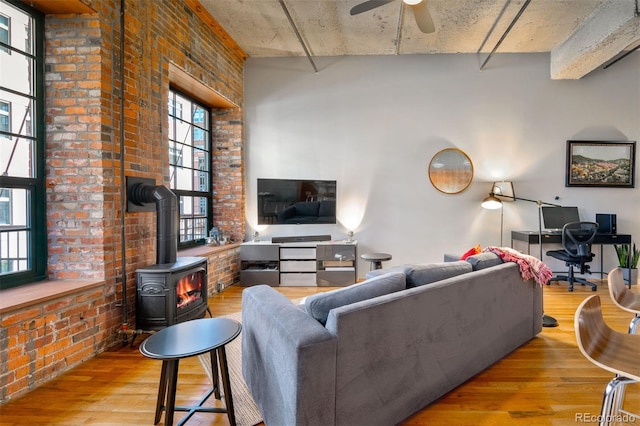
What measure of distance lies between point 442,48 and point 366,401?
4807 millimetres

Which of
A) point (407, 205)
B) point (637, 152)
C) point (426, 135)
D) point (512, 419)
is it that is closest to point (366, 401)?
point (512, 419)

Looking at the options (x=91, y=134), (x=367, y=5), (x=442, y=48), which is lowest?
(x=91, y=134)

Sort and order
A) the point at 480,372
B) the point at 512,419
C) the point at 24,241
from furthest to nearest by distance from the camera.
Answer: the point at 24,241
the point at 480,372
the point at 512,419

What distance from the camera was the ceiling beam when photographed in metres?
3.36

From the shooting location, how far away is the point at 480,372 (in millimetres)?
2188

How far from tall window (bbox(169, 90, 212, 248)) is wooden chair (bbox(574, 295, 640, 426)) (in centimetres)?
392

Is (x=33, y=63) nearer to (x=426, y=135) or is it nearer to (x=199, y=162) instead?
(x=199, y=162)

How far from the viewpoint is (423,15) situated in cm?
303

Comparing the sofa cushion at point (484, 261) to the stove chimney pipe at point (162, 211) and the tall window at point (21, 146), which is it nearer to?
the stove chimney pipe at point (162, 211)

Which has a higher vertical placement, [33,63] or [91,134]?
[33,63]

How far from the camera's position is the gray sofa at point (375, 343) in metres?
1.33

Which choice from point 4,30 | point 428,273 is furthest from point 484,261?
point 4,30

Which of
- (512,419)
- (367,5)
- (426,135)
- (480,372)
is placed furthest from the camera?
(426,135)

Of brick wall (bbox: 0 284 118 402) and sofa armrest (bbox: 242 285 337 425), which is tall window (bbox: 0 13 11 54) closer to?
brick wall (bbox: 0 284 118 402)
